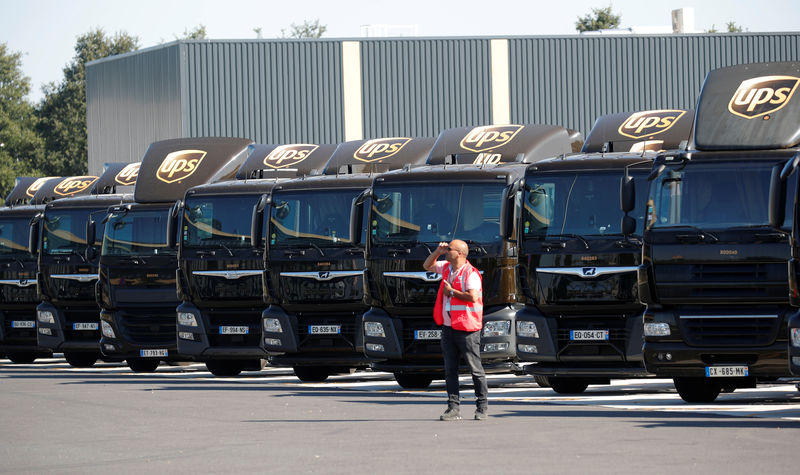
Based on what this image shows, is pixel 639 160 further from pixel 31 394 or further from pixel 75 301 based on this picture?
pixel 75 301

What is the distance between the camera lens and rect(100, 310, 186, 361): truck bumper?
23750mm

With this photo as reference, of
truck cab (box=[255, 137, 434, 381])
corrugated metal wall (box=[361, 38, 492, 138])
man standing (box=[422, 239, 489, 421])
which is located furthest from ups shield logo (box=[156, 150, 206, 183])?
corrugated metal wall (box=[361, 38, 492, 138])

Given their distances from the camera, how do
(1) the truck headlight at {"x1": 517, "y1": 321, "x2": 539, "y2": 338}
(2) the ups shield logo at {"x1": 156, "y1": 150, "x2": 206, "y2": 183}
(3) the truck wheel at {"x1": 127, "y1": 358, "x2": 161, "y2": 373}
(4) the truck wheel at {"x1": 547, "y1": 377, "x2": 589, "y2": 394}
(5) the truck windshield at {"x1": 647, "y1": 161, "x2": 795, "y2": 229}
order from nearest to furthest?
(5) the truck windshield at {"x1": 647, "y1": 161, "x2": 795, "y2": 229}, (1) the truck headlight at {"x1": 517, "y1": 321, "x2": 539, "y2": 338}, (4) the truck wheel at {"x1": 547, "y1": 377, "x2": 589, "y2": 394}, (2) the ups shield logo at {"x1": 156, "y1": 150, "x2": 206, "y2": 183}, (3) the truck wheel at {"x1": 127, "y1": 358, "x2": 161, "y2": 373}

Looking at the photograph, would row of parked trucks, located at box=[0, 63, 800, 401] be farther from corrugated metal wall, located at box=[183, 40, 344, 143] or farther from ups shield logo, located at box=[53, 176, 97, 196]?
corrugated metal wall, located at box=[183, 40, 344, 143]

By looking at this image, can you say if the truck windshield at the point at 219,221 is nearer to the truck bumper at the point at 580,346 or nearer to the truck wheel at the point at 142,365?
the truck wheel at the point at 142,365

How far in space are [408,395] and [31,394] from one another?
16.3 feet

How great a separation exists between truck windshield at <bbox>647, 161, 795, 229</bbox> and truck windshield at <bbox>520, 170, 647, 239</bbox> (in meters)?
1.57

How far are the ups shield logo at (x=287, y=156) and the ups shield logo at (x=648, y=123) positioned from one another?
6127 mm

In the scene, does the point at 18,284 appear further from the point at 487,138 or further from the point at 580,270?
the point at 580,270

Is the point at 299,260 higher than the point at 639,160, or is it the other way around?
the point at 639,160

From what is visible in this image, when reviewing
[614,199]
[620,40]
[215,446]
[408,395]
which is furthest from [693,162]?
[620,40]

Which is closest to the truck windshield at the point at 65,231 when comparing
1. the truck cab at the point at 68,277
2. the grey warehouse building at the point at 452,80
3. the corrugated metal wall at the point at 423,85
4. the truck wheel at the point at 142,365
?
the truck cab at the point at 68,277

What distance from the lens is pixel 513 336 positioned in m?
18.4

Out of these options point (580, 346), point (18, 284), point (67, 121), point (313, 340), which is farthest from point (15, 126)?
point (580, 346)
